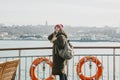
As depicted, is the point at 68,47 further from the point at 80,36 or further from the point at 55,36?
the point at 80,36

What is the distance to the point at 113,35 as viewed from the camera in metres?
18.2

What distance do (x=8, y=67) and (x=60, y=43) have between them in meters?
1.53

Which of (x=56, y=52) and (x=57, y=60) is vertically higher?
(x=56, y=52)

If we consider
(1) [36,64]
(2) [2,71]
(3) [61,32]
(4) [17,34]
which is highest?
(3) [61,32]

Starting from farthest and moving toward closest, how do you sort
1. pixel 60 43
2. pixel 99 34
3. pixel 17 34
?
1. pixel 17 34
2. pixel 99 34
3. pixel 60 43

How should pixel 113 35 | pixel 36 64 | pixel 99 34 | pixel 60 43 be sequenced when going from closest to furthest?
pixel 60 43
pixel 36 64
pixel 113 35
pixel 99 34

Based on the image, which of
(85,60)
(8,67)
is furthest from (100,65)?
(8,67)

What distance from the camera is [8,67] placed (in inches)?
255

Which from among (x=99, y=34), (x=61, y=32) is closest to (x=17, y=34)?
(x=99, y=34)

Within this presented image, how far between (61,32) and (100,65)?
2.03 metres

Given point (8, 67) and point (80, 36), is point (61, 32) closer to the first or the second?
point (8, 67)

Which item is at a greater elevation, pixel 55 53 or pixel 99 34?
pixel 55 53

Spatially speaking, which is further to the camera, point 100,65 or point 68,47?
point 100,65

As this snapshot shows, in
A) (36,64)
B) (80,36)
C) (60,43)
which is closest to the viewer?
(60,43)
